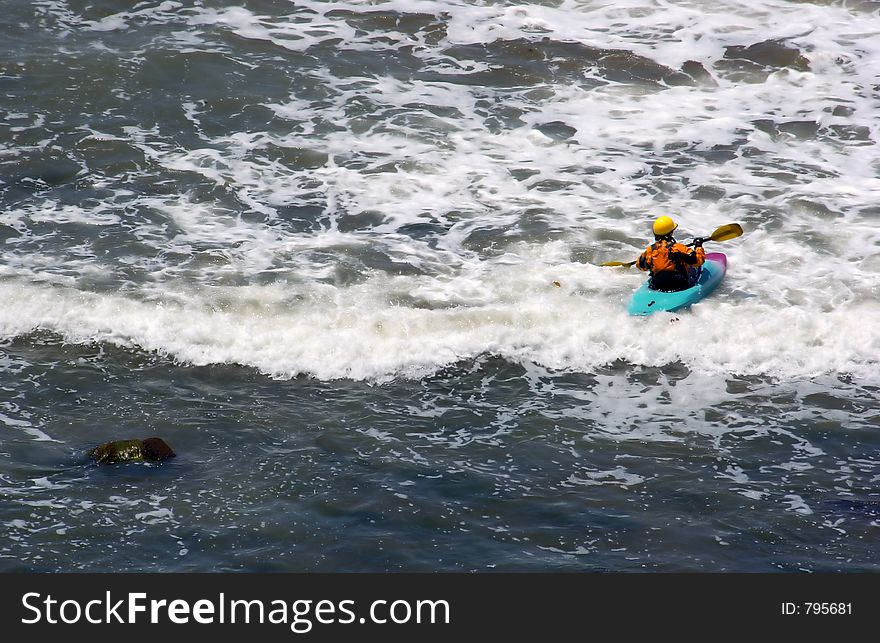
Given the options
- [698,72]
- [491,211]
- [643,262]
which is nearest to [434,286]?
[491,211]

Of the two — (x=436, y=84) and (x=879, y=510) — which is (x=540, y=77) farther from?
(x=879, y=510)

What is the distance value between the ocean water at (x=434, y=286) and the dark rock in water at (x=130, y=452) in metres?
0.10

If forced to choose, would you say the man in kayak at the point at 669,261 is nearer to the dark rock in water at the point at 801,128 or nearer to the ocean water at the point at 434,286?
the ocean water at the point at 434,286

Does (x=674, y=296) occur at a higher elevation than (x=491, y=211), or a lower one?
lower

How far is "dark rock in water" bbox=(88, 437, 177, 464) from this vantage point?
24.4 feet

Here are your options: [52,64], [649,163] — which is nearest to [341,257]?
[649,163]

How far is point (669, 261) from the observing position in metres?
10.4

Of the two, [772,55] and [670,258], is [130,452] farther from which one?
[772,55]

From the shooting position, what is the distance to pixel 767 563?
6371 mm

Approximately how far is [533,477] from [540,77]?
9265 mm

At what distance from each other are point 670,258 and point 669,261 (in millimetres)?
34

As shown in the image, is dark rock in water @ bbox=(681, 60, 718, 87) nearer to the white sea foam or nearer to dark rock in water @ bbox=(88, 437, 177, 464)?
the white sea foam

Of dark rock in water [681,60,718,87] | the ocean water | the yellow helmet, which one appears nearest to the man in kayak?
the yellow helmet

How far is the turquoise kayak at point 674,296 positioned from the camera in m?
10.2
